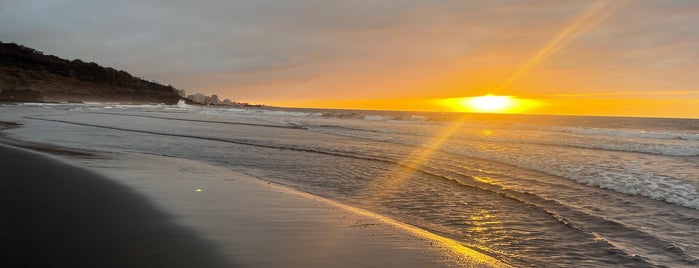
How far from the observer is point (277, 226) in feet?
20.5

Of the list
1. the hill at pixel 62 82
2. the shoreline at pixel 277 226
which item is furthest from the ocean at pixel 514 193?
the hill at pixel 62 82

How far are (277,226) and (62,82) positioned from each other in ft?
391

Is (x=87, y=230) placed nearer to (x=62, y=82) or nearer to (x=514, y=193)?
(x=514, y=193)

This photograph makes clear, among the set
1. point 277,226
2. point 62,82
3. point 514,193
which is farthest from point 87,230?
point 62,82

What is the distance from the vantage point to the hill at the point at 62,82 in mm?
86438

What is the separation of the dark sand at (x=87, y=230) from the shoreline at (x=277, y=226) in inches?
6.3

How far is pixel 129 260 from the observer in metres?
4.30

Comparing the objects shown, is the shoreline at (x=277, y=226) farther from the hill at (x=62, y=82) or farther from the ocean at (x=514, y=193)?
the hill at (x=62, y=82)

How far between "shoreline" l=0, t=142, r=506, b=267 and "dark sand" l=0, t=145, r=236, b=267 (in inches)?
6.3

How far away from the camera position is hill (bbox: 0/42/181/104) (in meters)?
86.4

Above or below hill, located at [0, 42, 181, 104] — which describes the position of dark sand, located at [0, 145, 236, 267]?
below

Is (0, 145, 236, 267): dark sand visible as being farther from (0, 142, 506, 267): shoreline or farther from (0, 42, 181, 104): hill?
(0, 42, 181, 104): hill

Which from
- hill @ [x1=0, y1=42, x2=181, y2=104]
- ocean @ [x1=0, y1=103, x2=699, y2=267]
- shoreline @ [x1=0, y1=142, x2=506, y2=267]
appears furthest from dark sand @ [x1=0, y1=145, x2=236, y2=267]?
hill @ [x1=0, y1=42, x2=181, y2=104]

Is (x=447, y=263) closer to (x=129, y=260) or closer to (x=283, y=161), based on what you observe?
(x=129, y=260)
